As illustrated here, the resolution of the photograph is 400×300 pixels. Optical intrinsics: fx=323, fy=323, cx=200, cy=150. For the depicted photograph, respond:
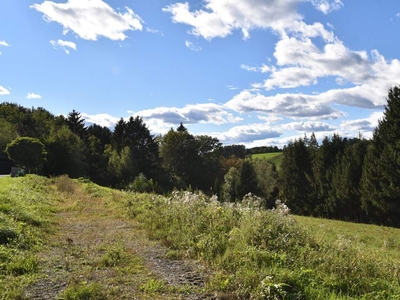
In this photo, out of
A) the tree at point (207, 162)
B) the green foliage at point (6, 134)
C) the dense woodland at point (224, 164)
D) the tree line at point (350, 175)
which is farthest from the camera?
the tree at point (207, 162)

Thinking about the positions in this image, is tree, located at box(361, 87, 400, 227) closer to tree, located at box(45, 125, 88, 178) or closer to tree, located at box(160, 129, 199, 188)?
tree, located at box(45, 125, 88, 178)

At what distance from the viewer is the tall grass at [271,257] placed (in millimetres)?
4520

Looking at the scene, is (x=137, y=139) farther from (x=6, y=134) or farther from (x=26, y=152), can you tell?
(x=26, y=152)

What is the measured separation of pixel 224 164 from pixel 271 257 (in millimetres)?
58526

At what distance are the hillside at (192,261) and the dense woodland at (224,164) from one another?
3.43 metres

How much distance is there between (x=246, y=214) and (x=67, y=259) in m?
3.92

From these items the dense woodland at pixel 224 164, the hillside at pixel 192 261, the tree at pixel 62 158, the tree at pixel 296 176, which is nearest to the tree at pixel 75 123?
the dense woodland at pixel 224 164

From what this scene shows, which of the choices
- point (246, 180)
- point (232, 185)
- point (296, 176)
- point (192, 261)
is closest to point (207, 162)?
point (232, 185)

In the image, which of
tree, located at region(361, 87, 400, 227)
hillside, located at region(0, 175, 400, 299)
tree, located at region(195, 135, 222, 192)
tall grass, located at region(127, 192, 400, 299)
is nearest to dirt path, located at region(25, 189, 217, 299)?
hillside, located at region(0, 175, 400, 299)

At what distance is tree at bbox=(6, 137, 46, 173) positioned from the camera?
89.1 ft

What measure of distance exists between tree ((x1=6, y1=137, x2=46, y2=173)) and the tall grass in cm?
2319

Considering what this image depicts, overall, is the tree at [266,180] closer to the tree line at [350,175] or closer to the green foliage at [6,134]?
the tree line at [350,175]

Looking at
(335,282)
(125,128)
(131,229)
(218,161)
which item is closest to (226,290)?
(335,282)

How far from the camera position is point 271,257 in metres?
5.32
